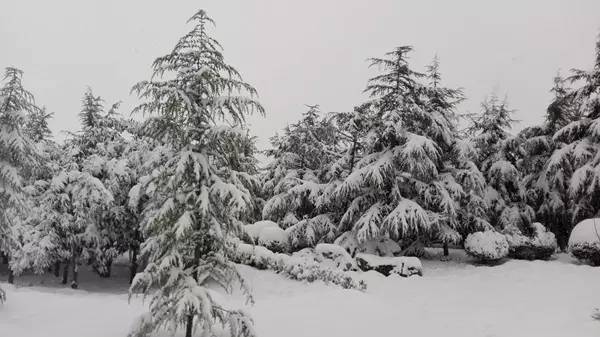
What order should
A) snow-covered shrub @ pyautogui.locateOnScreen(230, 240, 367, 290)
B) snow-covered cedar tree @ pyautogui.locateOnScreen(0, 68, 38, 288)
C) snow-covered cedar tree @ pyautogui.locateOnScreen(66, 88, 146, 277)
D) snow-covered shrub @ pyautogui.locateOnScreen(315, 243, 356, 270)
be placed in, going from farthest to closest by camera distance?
1. snow-covered cedar tree @ pyautogui.locateOnScreen(66, 88, 146, 277)
2. snow-covered shrub @ pyautogui.locateOnScreen(315, 243, 356, 270)
3. snow-covered shrub @ pyautogui.locateOnScreen(230, 240, 367, 290)
4. snow-covered cedar tree @ pyautogui.locateOnScreen(0, 68, 38, 288)

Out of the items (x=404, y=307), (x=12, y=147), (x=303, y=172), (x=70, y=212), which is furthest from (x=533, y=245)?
(x=70, y=212)

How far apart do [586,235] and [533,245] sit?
2.42 m

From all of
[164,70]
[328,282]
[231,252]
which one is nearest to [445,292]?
[328,282]

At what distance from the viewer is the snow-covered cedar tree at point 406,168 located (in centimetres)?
1880

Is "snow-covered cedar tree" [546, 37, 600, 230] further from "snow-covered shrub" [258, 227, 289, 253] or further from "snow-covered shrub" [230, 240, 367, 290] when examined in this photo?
"snow-covered shrub" [258, 227, 289, 253]

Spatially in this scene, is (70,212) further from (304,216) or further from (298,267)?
(298,267)

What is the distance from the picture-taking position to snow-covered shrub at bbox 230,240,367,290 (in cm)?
1644

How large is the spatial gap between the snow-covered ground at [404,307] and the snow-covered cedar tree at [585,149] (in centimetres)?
376

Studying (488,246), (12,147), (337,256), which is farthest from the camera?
(488,246)

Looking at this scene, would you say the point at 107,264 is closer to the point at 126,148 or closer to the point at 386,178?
the point at 126,148

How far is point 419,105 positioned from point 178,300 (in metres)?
15.8

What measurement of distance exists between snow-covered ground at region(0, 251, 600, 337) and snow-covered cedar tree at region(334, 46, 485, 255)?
7.86 feet

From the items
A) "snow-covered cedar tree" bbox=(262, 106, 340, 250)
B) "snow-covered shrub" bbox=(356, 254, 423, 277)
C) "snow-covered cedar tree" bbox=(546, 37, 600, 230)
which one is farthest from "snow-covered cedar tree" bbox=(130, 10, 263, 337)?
"snow-covered cedar tree" bbox=(546, 37, 600, 230)

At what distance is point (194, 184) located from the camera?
346 inches
